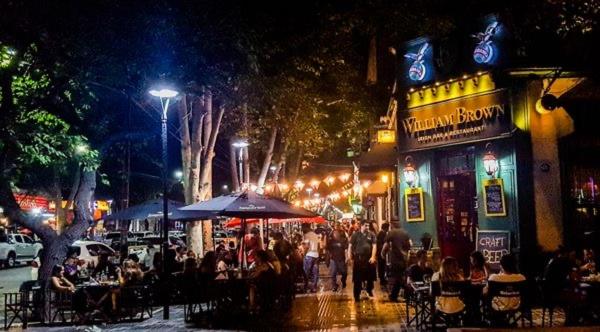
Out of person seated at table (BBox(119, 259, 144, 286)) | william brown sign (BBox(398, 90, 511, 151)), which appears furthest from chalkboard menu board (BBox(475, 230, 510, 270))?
person seated at table (BBox(119, 259, 144, 286))

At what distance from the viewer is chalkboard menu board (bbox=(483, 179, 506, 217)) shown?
13.7 metres

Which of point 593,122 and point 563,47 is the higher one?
point 563,47

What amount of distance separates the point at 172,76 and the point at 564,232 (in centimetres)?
922

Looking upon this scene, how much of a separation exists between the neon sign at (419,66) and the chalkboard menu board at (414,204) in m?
3.06

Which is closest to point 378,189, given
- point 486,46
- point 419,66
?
point 419,66

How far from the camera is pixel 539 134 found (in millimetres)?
13391

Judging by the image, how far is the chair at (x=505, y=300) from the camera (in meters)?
9.16

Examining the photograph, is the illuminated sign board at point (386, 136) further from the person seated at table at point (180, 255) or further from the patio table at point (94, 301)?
the patio table at point (94, 301)

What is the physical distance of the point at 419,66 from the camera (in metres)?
16.3

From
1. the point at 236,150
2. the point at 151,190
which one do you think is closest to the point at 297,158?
the point at 236,150

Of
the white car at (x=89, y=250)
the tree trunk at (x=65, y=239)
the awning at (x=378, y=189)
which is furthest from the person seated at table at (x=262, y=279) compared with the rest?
the white car at (x=89, y=250)

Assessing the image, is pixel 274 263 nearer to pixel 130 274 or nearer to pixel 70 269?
pixel 130 274

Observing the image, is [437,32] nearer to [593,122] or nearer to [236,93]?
[593,122]

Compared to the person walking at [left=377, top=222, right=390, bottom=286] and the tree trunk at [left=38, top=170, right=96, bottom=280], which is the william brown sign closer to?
the person walking at [left=377, top=222, right=390, bottom=286]
